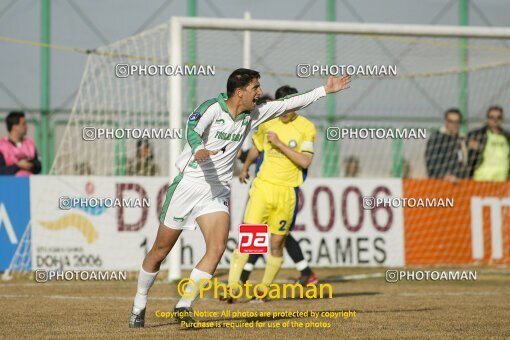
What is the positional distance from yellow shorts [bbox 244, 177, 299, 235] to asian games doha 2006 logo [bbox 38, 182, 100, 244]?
4.66 m

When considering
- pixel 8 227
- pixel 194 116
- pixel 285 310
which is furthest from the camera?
pixel 8 227

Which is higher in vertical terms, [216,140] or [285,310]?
[216,140]

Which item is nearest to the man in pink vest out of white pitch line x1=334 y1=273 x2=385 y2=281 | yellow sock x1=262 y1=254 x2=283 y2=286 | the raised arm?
white pitch line x1=334 y1=273 x2=385 y2=281

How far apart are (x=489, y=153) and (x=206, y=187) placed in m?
10.9

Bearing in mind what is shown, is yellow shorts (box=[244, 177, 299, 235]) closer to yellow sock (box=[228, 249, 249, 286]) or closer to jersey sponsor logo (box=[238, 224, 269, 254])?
yellow sock (box=[228, 249, 249, 286])

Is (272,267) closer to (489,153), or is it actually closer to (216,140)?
(216,140)

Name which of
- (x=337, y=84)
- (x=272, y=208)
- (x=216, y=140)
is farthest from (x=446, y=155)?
(x=216, y=140)

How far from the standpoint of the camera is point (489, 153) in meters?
18.9

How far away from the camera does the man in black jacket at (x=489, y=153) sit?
18.7 m

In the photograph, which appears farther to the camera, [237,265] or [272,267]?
[272,267]

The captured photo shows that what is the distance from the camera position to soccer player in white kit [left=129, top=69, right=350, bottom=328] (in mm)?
8812

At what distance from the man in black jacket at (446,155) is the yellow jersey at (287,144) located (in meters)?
6.70

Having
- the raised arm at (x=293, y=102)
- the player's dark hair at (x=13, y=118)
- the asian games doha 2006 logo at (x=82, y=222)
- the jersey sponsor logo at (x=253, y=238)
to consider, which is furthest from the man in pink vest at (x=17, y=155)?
the raised arm at (x=293, y=102)

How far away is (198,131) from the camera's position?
8758 millimetres
